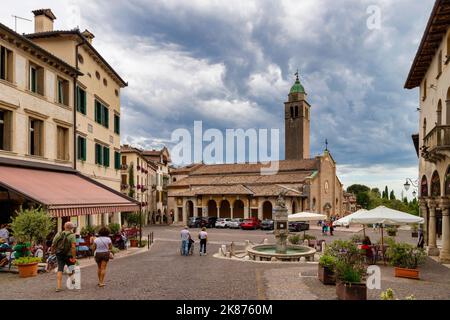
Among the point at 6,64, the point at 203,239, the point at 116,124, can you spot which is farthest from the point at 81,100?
the point at 203,239

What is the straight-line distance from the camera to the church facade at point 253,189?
165 ft

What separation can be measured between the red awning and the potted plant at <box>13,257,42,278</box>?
7.61 ft

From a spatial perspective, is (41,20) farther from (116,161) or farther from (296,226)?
(296,226)

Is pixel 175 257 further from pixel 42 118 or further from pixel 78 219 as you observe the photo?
pixel 42 118

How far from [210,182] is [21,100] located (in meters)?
42.0

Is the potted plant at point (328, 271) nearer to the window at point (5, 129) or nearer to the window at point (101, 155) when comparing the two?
the window at point (5, 129)

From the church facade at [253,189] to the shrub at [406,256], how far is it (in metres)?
31.4

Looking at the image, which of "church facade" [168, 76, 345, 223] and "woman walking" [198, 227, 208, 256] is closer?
"woman walking" [198, 227, 208, 256]

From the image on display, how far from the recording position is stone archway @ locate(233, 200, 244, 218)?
53031 millimetres

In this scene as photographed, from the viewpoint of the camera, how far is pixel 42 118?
60.7 feet

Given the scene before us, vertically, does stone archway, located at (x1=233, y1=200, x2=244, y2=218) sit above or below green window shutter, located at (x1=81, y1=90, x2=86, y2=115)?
below

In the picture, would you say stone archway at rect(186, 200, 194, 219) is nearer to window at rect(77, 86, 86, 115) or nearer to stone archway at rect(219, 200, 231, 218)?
stone archway at rect(219, 200, 231, 218)

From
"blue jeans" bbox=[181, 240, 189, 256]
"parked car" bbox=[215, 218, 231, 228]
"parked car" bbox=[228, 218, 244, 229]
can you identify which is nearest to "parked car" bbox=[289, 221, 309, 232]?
"parked car" bbox=[228, 218, 244, 229]
